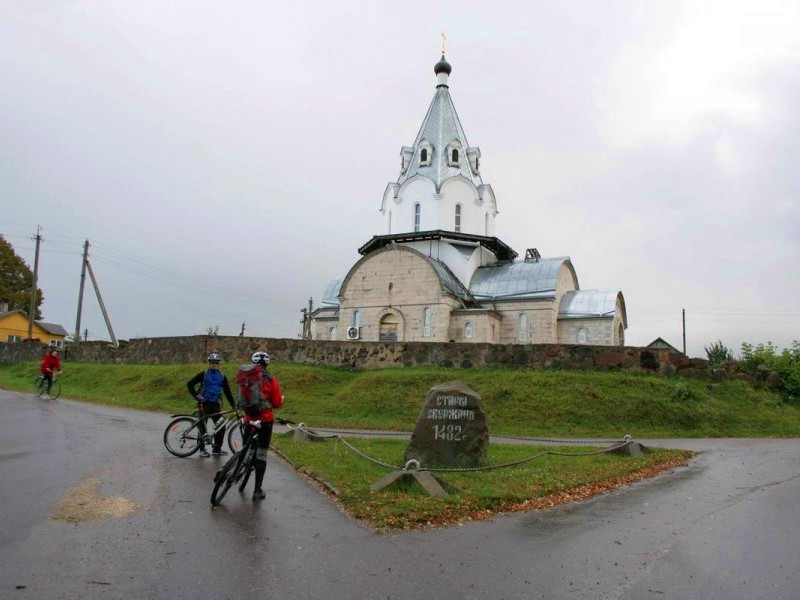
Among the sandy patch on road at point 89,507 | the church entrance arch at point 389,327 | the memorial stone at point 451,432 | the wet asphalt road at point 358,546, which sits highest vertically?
the church entrance arch at point 389,327

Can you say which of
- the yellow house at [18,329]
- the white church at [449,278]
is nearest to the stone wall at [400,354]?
the white church at [449,278]

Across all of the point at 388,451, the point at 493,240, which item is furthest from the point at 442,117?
the point at 388,451

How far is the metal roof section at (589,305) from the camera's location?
3544 cm

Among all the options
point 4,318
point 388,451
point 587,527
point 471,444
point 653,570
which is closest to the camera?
→ point 653,570

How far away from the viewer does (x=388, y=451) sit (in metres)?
12.0

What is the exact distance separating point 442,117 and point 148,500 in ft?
118

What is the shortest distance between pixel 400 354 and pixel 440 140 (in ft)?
63.0

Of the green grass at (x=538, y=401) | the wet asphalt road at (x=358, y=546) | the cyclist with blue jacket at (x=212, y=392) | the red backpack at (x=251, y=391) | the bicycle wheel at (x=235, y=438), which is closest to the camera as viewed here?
the wet asphalt road at (x=358, y=546)

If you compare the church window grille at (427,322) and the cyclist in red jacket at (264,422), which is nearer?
the cyclist in red jacket at (264,422)

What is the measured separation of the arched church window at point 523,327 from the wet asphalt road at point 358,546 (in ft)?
84.0

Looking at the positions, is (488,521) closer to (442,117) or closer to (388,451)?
(388,451)

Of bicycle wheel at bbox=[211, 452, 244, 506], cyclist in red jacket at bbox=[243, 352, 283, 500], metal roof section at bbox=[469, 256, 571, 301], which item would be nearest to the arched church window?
metal roof section at bbox=[469, 256, 571, 301]

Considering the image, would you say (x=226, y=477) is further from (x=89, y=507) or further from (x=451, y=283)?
(x=451, y=283)

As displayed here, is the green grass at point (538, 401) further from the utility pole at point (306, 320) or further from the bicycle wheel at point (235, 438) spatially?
the utility pole at point (306, 320)
